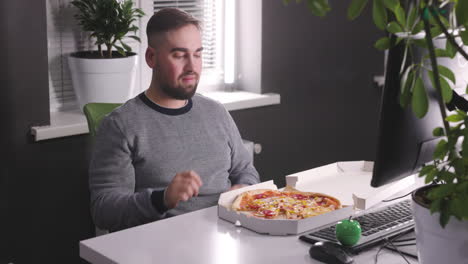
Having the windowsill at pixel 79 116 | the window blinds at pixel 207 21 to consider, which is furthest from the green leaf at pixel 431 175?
the window blinds at pixel 207 21

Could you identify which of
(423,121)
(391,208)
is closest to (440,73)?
(423,121)

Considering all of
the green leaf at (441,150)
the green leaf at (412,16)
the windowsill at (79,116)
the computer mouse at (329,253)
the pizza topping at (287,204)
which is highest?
the green leaf at (412,16)

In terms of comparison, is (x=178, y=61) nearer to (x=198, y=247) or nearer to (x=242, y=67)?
(x=198, y=247)

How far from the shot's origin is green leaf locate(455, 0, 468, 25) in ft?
3.83

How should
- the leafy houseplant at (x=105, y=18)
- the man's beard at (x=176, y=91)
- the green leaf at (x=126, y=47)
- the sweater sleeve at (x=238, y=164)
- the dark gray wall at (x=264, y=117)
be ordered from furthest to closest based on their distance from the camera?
1. the green leaf at (x=126, y=47)
2. the leafy houseplant at (x=105, y=18)
3. the dark gray wall at (x=264, y=117)
4. the sweater sleeve at (x=238, y=164)
5. the man's beard at (x=176, y=91)

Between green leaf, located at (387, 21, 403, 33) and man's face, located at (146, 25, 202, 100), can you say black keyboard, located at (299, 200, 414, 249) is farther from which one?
man's face, located at (146, 25, 202, 100)

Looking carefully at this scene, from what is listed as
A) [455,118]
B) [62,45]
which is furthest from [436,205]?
[62,45]

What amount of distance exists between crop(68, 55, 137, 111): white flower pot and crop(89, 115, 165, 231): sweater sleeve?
712 millimetres

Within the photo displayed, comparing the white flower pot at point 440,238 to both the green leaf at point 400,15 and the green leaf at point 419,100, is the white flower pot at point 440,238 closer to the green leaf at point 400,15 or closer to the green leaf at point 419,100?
the green leaf at point 419,100

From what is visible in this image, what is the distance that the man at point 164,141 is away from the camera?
7.24 ft

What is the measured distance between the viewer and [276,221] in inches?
72.1

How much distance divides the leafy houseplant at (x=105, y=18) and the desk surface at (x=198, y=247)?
1201mm

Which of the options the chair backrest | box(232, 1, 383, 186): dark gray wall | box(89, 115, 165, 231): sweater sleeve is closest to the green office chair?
the chair backrest

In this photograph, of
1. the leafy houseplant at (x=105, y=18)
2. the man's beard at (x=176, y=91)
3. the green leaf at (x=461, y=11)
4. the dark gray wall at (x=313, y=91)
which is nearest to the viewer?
the green leaf at (x=461, y=11)
